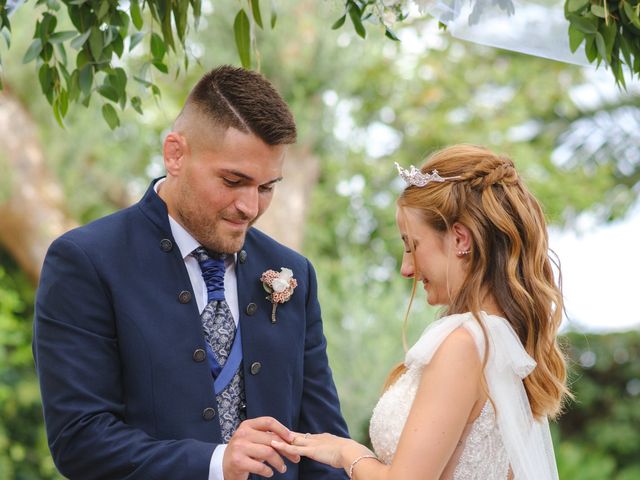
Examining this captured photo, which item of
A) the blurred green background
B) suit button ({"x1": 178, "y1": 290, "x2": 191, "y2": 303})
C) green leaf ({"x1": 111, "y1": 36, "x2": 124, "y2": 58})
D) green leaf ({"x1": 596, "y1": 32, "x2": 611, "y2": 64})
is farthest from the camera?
the blurred green background

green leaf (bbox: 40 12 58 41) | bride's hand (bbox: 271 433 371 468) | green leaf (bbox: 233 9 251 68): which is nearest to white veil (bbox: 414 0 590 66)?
green leaf (bbox: 233 9 251 68)

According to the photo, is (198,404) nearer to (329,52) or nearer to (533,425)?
(533,425)

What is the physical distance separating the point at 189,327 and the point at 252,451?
0.47 meters

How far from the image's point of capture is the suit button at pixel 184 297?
3244mm

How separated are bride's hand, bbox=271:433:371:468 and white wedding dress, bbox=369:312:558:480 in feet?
0.43

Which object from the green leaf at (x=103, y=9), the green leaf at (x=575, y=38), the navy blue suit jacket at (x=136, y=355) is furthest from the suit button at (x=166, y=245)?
the green leaf at (x=575, y=38)

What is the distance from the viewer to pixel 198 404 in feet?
10.4

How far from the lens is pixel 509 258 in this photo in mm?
3174

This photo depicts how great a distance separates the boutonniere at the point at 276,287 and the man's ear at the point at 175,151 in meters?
0.46

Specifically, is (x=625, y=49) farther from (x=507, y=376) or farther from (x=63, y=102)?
(x=63, y=102)

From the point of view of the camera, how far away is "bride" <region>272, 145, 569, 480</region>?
3.01 m

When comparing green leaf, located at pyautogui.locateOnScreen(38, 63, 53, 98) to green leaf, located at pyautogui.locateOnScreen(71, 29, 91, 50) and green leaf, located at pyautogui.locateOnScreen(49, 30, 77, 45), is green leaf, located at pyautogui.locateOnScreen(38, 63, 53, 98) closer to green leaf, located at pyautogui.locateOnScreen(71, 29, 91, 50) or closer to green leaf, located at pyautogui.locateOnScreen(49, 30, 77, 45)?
green leaf, located at pyautogui.locateOnScreen(49, 30, 77, 45)

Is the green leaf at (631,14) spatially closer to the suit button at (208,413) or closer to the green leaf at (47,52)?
the suit button at (208,413)

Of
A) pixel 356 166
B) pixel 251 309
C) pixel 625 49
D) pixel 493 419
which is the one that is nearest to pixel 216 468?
pixel 251 309
